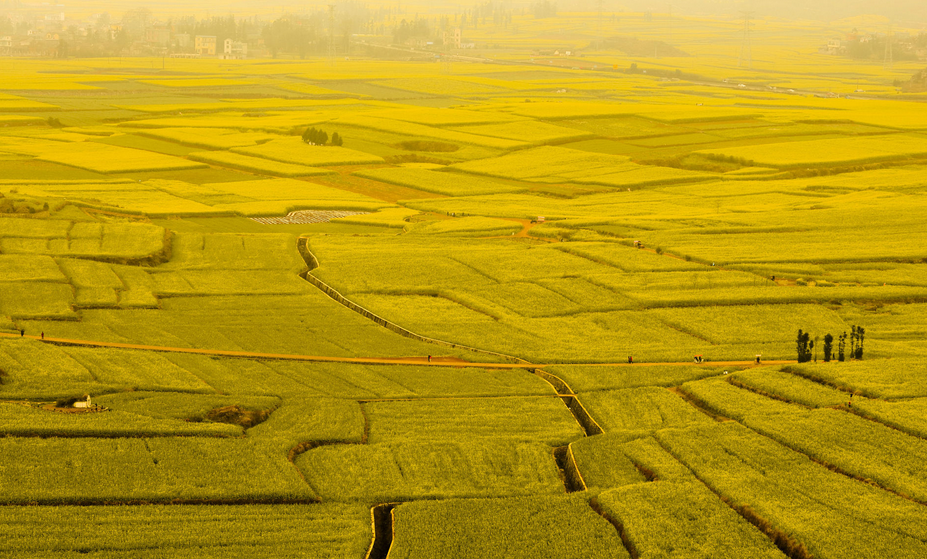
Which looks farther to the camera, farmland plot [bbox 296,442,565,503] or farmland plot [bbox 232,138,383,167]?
farmland plot [bbox 232,138,383,167]

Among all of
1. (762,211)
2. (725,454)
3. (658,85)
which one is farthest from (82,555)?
(658,85)

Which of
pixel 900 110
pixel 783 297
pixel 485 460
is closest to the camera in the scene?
pixel 485 460

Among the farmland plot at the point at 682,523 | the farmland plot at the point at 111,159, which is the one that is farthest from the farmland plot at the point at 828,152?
the farmland plot at the point at 682,523

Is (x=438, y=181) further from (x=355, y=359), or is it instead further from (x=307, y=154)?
(x=355, y=359)

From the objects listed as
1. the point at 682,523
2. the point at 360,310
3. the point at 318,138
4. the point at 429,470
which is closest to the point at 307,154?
the point at 318,138

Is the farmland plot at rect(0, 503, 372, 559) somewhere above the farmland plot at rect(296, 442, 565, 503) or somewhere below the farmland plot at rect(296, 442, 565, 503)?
below

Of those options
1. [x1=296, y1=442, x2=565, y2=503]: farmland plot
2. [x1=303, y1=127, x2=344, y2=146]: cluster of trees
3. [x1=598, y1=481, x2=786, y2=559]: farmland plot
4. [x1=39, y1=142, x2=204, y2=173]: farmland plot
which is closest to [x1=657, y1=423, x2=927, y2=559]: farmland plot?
[x1=598, y1=481, x2=786, y2=559]: farmland plot

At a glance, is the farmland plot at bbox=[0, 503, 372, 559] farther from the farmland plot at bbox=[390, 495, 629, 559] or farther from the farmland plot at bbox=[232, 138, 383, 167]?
the farmland plot at bbox=[232, 138, 383, 167]

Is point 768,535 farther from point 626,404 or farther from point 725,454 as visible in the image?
point 626,404
